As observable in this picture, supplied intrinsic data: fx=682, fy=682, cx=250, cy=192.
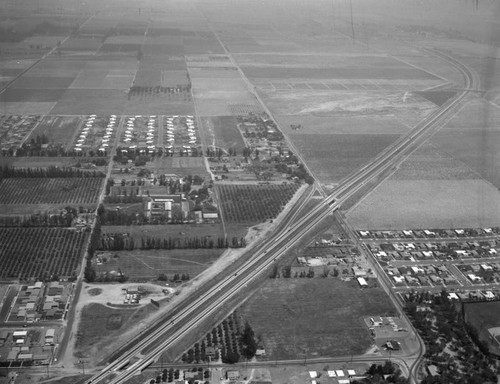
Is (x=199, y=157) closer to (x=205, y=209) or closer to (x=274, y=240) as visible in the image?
(x=205, y=209)

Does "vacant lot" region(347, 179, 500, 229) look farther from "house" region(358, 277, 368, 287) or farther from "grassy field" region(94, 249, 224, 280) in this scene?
"grassy field" region(94, 249, 224, 280)

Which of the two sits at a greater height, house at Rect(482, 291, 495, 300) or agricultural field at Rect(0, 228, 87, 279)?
agricultural field at Rect(0, 228, 87, 279)

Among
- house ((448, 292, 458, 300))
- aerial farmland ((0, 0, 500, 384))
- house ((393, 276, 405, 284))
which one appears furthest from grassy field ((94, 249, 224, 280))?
house ((448, 292, 458, 300))

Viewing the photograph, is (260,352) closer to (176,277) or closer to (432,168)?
(176,277)

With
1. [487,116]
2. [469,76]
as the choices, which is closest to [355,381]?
[487,116]

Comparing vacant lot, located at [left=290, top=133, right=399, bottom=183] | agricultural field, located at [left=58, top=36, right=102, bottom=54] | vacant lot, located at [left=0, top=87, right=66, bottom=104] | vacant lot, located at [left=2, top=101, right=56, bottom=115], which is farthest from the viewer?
agricultural field, located at [left=58, top=36, right=102, bottom=54]

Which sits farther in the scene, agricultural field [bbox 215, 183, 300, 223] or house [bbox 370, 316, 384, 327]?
agricultural field [bbox 215, 183, 300, 223]
